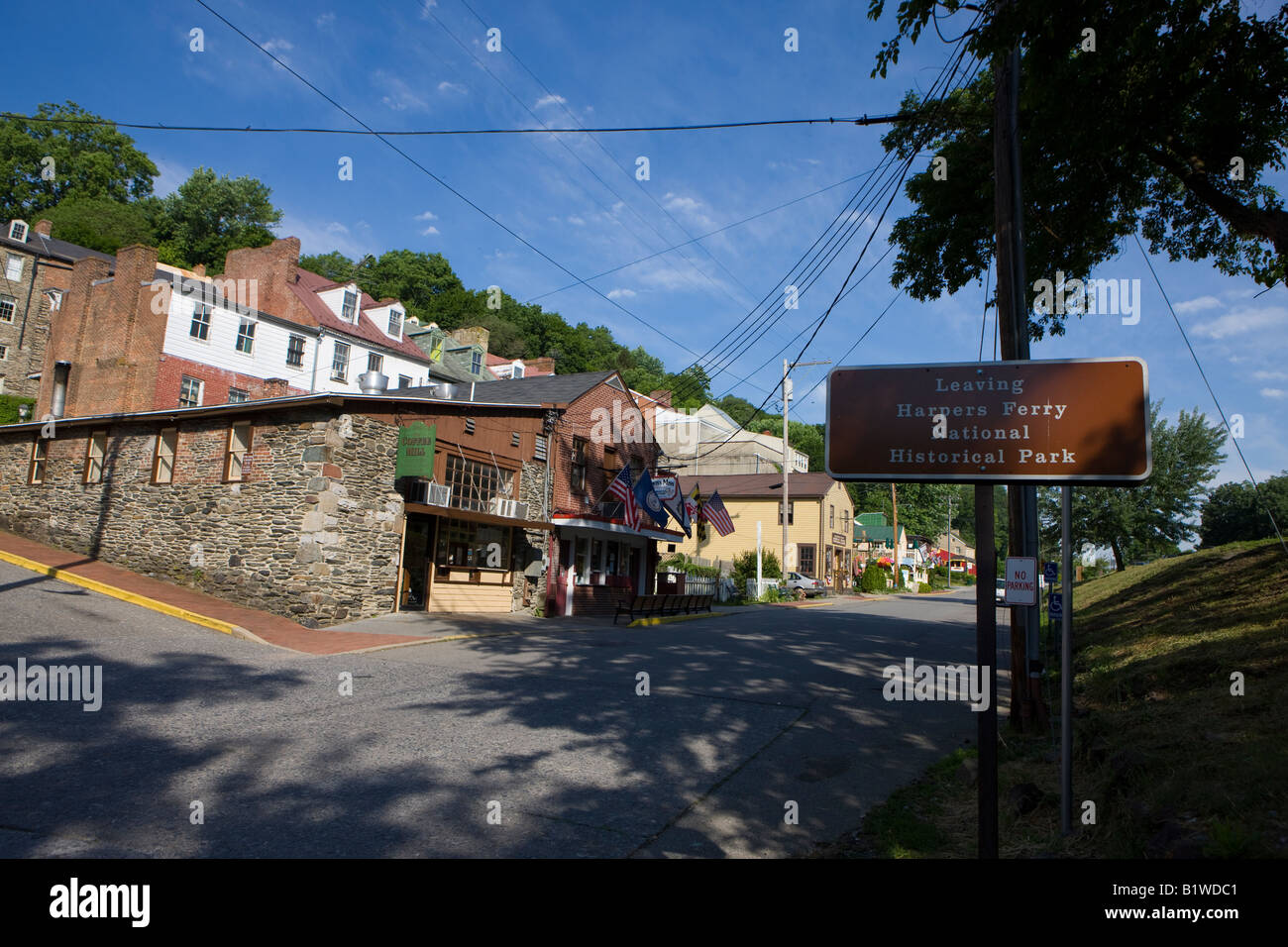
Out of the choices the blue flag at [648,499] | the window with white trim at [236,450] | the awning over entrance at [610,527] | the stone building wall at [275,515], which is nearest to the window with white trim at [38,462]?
the stone building wall at [275,515]

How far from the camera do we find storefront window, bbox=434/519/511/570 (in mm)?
20109

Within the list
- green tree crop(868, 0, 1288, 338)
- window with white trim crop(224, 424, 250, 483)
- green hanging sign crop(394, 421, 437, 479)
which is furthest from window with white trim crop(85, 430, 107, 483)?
green tree crop(868, 0, 1288, 338)

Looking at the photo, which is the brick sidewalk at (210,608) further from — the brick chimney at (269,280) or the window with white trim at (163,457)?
the brick chimney at (269,280)

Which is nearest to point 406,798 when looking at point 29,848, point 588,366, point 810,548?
point 29,848

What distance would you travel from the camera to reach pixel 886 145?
14453 millimetres

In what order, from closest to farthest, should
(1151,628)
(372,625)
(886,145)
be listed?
(1151,628), (886,145), (372,625)

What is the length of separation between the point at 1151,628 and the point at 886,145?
9.78 metres

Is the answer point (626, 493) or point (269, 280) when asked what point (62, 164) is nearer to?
point (269, 280)

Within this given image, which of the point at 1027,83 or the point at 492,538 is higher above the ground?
the point at 1027,83

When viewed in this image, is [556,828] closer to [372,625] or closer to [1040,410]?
A: [1040,410]

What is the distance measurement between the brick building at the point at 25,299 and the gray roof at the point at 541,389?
33.0 m

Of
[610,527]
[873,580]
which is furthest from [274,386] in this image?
[873,580]

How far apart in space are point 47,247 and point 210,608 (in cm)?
4650

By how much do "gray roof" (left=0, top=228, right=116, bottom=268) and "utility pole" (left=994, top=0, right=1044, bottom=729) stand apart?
51.6m
